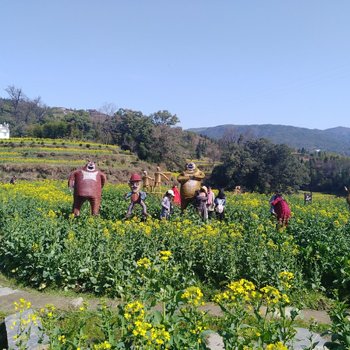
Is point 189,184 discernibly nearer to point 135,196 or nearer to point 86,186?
point 135,196

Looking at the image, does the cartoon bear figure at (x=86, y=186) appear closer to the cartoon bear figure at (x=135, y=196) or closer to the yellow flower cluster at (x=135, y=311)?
the cartoon bear figure at (x=135, y=196)

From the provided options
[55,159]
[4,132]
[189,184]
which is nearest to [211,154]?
[4,132]

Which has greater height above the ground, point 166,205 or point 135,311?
point 135,311

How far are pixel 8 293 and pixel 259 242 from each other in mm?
4938

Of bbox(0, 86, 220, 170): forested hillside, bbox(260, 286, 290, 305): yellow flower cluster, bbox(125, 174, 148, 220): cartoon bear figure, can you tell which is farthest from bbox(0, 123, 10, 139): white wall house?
bbox(260, 286, 290, 305): yellow flower cluster

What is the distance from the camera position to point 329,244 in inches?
349

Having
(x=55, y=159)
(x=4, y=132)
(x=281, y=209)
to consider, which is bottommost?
(x=55, y=159)

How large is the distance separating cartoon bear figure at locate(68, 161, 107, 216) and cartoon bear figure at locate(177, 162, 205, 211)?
2.75m

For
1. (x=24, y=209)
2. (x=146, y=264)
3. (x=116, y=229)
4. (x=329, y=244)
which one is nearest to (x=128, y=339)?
(x=146, y=264)

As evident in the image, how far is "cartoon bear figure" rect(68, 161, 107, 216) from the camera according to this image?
1241cm

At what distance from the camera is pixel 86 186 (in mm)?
12414

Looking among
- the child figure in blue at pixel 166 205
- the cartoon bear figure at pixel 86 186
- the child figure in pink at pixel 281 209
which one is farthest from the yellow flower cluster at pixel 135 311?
the cartoon bear figure at pixel 86 186

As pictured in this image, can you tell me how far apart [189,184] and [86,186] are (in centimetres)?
335

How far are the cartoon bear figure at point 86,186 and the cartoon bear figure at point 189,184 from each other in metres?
2.75
